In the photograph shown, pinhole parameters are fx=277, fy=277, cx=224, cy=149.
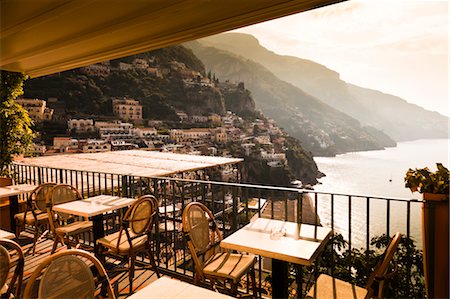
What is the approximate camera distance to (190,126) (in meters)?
60.6

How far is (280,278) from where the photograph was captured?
2256 millimetres

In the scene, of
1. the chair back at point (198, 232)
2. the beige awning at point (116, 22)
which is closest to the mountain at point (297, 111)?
the beige awning at point (116, 22)

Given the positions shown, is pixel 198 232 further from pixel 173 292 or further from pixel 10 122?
pixel 10 122

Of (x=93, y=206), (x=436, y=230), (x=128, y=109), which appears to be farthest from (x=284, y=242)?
(x=128, y=109)

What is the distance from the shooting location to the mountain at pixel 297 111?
284 ft

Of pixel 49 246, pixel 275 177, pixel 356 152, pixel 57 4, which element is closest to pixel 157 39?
pixel 57 4

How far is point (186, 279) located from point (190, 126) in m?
58.1

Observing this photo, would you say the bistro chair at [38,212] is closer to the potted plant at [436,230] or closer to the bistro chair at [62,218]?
the bistro chair at [62,218]

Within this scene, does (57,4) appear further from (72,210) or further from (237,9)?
(72,210)

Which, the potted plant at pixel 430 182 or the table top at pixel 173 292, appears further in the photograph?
the potted plant at pixel 430 182

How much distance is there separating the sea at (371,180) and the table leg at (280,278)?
41655 mm

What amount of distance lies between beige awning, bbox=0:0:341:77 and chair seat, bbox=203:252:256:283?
7.85 ft

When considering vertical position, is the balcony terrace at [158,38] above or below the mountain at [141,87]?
below

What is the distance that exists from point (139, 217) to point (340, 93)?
12595 cm
